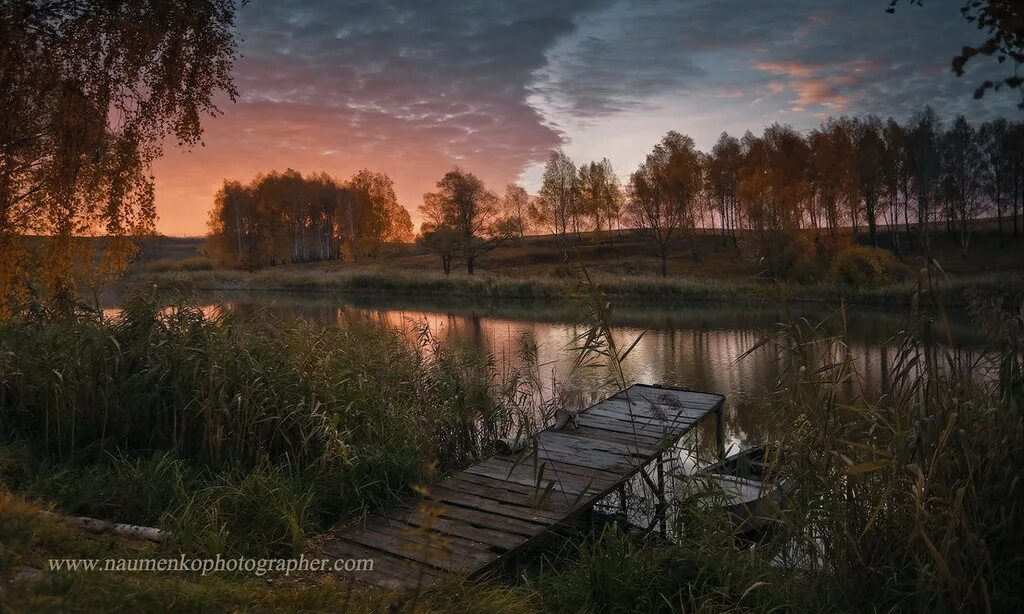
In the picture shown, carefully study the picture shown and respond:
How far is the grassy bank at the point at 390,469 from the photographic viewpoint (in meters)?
3.33

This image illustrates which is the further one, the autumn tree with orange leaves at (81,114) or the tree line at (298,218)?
the tree line at (298,218)

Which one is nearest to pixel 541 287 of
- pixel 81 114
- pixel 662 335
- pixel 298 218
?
pixel 662 335

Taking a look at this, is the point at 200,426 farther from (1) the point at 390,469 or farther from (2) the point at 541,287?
(2) the point at 541,287

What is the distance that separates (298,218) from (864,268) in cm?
5414

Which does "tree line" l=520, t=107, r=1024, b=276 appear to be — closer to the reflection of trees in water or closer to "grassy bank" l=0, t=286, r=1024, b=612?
the reflection of trees in water

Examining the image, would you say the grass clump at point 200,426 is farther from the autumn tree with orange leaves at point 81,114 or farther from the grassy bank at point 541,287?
the grassy bank at point 541,287

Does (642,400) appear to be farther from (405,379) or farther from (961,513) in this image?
(961,513)

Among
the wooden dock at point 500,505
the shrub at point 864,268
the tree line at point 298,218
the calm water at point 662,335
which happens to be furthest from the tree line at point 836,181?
the wooden dock at point 500,505

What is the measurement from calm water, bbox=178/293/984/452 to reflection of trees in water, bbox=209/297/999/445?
3 cm

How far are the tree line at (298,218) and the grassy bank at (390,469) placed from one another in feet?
187

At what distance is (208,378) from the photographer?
6.18 metres

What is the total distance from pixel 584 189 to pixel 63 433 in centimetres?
5659

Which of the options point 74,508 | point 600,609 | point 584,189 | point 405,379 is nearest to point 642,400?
point 405,379

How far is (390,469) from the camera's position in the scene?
605cm
